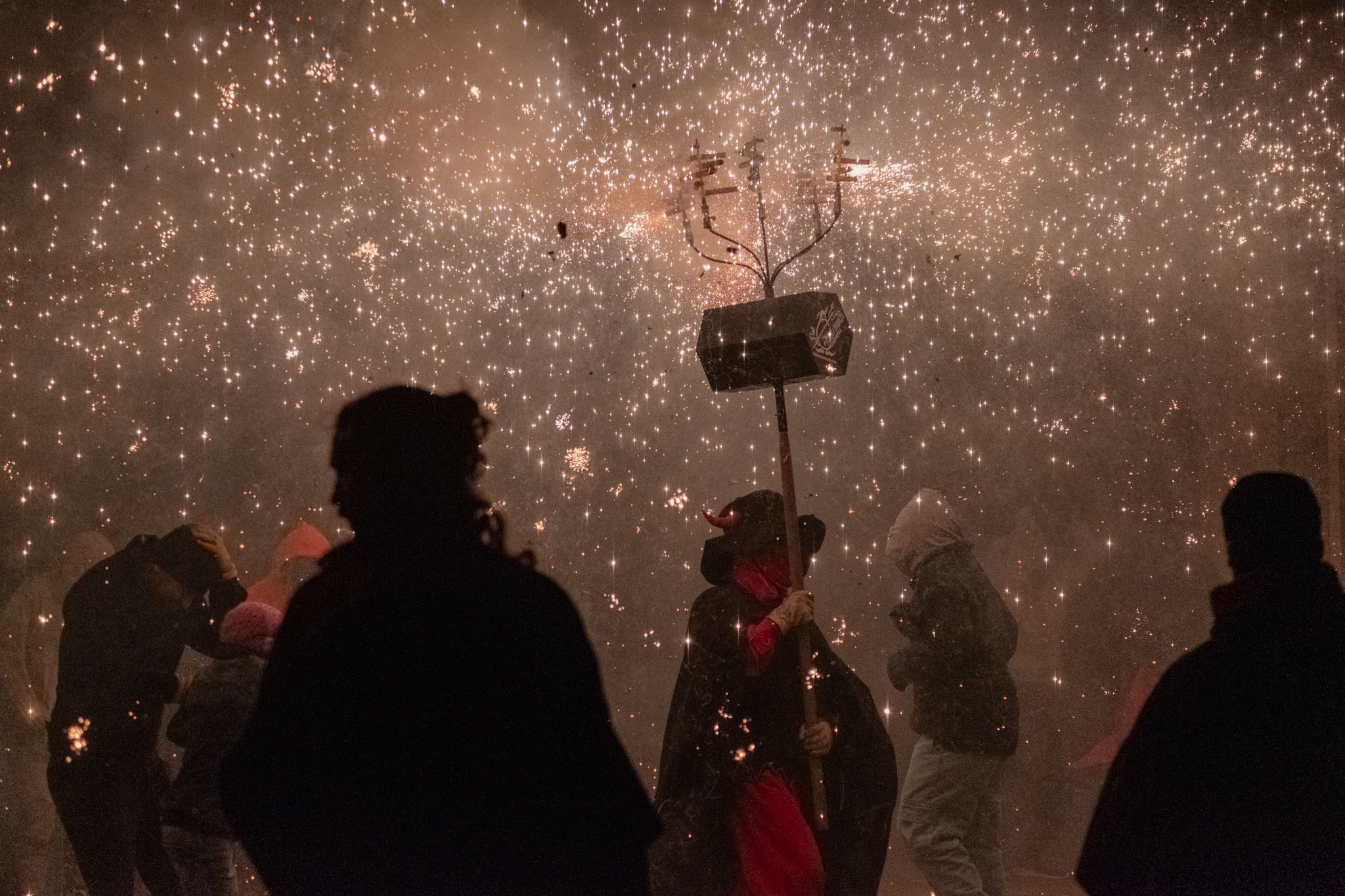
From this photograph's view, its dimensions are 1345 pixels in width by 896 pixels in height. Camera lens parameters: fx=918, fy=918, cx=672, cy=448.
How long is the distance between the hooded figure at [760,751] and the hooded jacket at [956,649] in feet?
1.73

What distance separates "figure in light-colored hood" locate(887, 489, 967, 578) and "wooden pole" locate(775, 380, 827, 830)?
0.78m

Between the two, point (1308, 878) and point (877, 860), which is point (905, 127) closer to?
point (877, 860)

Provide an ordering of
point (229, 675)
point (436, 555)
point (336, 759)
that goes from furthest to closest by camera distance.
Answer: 1. point (229, 675)
2. point (436, 555)
3. point (336, 759)

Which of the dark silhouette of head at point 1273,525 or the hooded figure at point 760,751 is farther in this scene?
the hooded figure at point 760,751

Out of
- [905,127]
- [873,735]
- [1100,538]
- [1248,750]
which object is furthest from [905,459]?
[1248,750]

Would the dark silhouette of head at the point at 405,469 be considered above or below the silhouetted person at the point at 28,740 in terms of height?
above

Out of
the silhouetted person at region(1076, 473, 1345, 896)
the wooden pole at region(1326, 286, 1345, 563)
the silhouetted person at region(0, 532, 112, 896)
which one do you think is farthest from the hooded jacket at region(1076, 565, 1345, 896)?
the silhouetted person at region(0, 532, 112, 896)

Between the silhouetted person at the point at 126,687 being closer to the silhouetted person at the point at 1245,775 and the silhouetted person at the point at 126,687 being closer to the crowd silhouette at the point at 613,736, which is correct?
the crowd silhouette at the point at 613,736

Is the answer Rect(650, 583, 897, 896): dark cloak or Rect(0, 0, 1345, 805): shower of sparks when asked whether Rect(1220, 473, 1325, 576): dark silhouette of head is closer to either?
Rect(650, 583, 897, 896): dark cloak

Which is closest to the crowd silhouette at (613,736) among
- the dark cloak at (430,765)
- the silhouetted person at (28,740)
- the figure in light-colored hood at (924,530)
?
the dark cloak at (430,765)

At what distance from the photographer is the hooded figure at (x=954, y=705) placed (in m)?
3.47

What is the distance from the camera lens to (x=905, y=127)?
222 inches

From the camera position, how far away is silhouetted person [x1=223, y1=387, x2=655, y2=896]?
1.33 m

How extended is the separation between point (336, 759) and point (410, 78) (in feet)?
17.1
